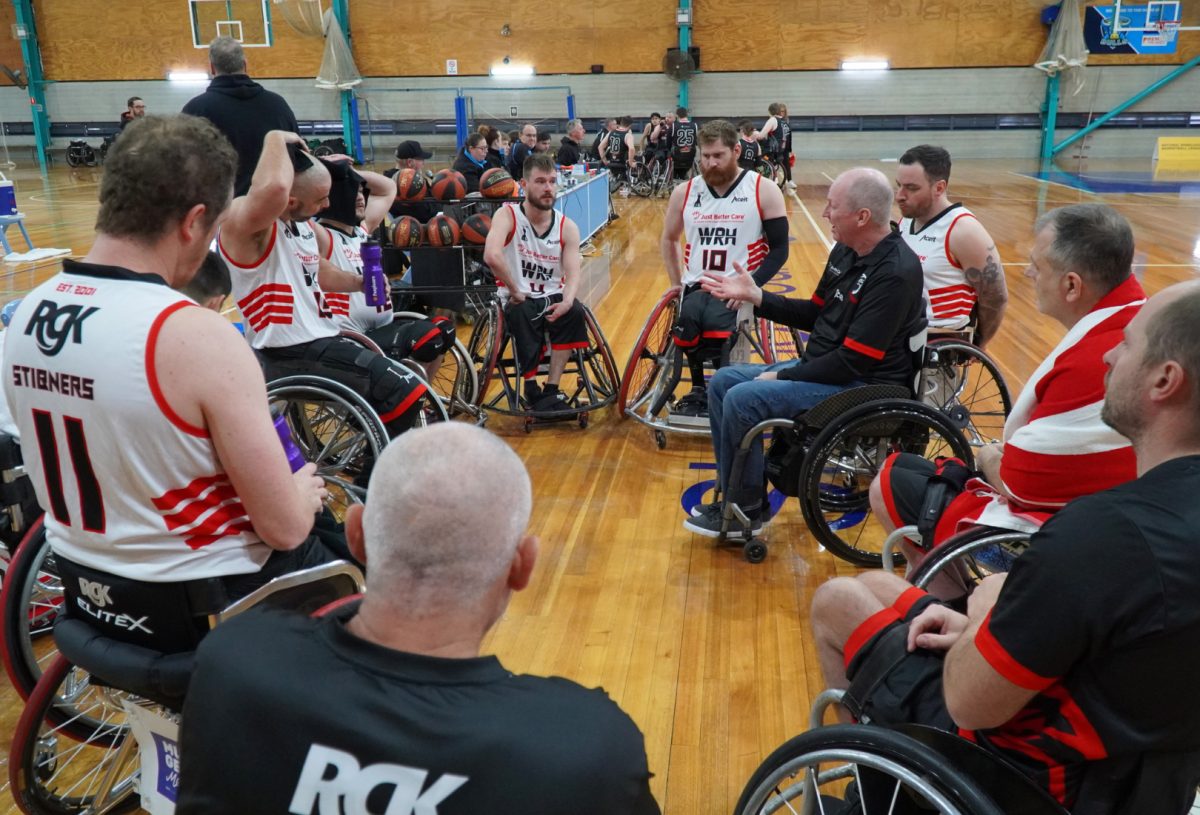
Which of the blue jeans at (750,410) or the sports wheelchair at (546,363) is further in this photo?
the sports wheelchair at (546,363)

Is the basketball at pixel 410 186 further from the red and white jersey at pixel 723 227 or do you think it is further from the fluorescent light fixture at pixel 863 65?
the fluorescent light fixture at pixel 863 65

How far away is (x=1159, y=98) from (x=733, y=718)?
21.1 metres

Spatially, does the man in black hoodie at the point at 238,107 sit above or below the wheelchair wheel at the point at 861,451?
above

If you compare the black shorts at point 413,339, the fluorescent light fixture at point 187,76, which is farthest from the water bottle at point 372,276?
the fluorescent light fixture at point 187,76

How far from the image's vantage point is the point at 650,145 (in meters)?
15.8

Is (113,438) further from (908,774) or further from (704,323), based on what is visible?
(704,323)

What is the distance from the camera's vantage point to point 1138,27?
713 inches

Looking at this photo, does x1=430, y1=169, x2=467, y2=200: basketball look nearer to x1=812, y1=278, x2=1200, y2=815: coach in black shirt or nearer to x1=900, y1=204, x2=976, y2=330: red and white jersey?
x1=900, y1=204, x2=976, y2=330: red and white jersey

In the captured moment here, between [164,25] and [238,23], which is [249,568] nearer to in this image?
[238,23]

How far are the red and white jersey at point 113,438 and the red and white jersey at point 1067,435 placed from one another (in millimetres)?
1661

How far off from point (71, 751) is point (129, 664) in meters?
0.87

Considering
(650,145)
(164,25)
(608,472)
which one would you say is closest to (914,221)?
(608,472)

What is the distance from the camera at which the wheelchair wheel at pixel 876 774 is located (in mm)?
1289

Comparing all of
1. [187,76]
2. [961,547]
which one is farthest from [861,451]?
[187,76]
